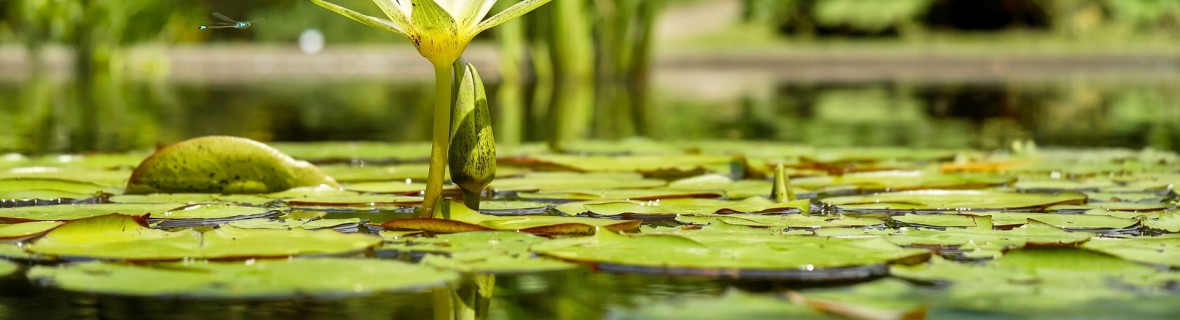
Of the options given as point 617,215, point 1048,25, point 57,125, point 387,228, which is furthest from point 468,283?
point 1048,25

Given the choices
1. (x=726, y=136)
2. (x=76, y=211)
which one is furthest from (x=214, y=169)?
(x=726, y=136)

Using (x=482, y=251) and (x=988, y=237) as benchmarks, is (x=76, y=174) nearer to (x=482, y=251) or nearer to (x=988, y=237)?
(x=482, y=251)

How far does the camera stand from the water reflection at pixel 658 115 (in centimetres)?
614

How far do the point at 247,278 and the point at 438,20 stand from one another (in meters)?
0.68

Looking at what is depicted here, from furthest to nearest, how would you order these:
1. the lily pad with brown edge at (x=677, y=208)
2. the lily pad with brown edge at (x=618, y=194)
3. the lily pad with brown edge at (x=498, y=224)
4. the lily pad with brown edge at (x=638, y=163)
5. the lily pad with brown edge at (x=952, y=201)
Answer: the lily pad with brown edge at (x=638, y=163), the lily pad with brown edge at (x=618, y=194), the lily pad with brown edge at (x=952, y=201), the lily pad with brown edge at (x=677, y=208), the lily pad with brown edge at (x=498, y=224)

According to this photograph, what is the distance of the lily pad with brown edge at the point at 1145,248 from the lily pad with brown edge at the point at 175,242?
3.47 ft

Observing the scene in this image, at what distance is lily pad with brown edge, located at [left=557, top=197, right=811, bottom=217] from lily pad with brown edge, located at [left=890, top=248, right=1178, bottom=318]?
725 millimetres

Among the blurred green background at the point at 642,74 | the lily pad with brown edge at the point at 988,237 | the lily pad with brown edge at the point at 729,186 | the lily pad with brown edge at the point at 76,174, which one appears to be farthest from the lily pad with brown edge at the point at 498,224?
the lily pad with brown edge at the point at 76,174

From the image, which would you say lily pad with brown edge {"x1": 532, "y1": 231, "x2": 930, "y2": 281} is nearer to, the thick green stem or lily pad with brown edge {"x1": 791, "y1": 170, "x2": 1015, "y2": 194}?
the thick green stem

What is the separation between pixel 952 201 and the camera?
313 cm

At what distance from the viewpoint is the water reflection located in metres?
6.14

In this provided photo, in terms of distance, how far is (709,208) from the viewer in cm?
299

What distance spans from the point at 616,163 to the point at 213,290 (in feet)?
7.26

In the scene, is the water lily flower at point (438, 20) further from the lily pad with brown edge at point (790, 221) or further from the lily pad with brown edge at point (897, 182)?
the lily pad with brown edge at point (897, 182)
